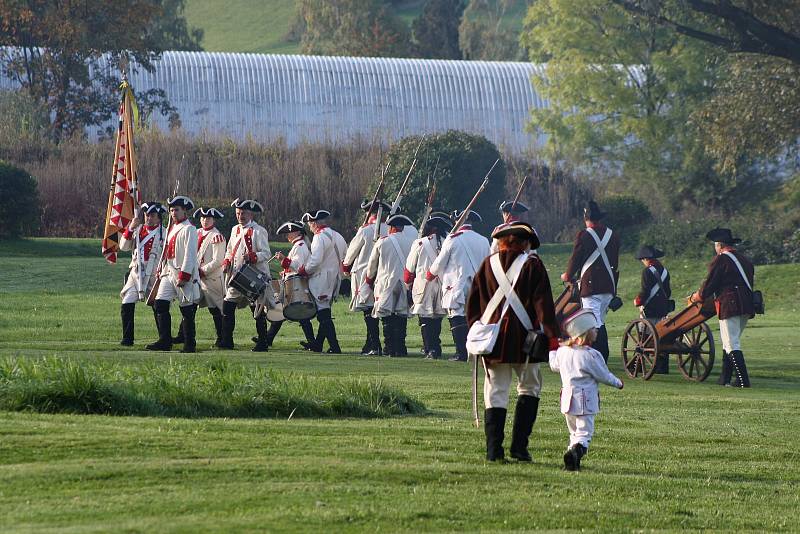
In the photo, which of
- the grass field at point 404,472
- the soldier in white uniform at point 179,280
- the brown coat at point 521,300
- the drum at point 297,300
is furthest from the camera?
the drum at point 297,300

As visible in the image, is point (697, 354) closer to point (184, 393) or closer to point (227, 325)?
point (227, 325)

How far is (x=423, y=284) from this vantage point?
2023cm

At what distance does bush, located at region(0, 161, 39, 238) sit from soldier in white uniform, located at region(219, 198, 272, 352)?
14.3m

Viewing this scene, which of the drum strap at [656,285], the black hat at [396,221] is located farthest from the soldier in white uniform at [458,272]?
the drum strap at [656,285]

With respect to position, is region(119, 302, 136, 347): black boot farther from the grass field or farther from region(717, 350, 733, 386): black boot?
region(717, 350, 733, 386): black boot

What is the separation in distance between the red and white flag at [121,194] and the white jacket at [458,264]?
14.2ft

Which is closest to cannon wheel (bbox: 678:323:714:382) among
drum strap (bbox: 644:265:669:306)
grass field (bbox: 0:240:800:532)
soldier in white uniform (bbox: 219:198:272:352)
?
drum strap (bbox: 644:265:669:306)

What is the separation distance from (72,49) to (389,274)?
23.5m

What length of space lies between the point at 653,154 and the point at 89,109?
15993 mm

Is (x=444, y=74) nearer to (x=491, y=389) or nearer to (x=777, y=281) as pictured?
(x=777, y=281)

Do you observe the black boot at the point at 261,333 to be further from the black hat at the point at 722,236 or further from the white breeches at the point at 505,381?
the white breeches at the point at 505,381

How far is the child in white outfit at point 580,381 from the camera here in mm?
10305

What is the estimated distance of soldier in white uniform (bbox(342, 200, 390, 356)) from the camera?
2091 cm

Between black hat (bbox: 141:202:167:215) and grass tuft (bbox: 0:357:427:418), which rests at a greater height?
black hat (bbox: 141:202:167:215)
